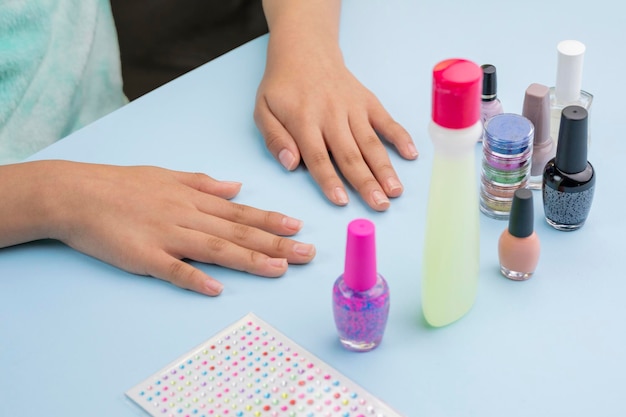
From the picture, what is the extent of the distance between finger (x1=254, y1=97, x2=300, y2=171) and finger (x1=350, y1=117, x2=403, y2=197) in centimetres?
7

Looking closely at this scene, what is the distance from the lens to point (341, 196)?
780mm

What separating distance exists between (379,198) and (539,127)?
16 cm

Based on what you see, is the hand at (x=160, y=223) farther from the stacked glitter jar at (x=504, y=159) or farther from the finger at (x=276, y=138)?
the stacked glitter jar at (x=504, y=159)

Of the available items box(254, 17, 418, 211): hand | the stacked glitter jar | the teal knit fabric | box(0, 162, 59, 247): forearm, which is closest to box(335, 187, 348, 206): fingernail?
box(254, 17, 418, 211): hand

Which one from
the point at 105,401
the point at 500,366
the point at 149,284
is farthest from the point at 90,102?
the point at 500,366

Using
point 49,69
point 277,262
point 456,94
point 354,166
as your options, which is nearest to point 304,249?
point 277,262

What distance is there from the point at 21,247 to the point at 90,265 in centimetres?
8

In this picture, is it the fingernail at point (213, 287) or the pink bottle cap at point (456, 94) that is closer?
the pink bottle cap at point (456, 94)

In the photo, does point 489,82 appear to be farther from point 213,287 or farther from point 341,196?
point 213,287

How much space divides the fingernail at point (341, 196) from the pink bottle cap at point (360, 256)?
17cm

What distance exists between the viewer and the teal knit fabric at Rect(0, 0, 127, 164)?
0.97 meters

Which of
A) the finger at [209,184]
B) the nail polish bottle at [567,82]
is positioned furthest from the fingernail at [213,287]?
the nail polish bottle at [567,82]

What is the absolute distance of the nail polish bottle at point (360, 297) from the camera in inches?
23.0

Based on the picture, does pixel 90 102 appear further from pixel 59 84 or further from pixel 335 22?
pixel 335 22
